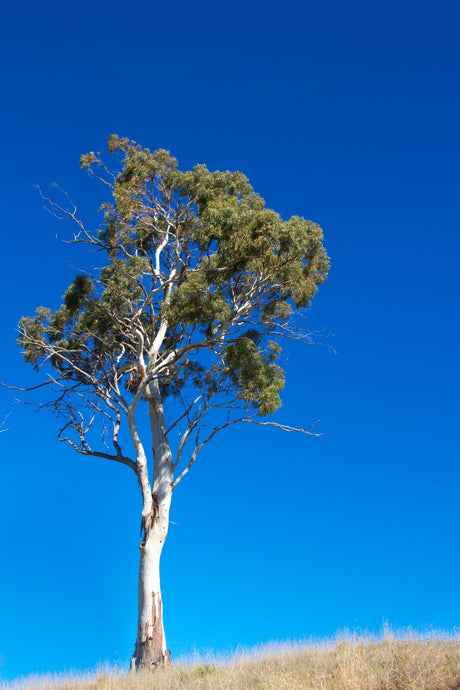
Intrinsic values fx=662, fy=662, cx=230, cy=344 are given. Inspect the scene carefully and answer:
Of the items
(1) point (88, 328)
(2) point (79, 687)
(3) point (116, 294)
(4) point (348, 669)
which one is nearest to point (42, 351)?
(1) point (88, 328)

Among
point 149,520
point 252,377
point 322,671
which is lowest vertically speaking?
point 322,671

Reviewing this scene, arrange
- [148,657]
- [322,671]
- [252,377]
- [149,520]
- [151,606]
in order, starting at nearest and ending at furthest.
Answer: [322,671] < [148,657] < [151,606] < [149,520] < [252,377]

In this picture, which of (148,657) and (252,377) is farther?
(252,377)

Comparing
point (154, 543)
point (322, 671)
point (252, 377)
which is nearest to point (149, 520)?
point (154, 543)

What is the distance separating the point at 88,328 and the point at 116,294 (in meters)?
1.50

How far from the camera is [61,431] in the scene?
52.9 ft

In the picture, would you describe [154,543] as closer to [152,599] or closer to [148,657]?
[152,599]

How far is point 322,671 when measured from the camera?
27.6 ft

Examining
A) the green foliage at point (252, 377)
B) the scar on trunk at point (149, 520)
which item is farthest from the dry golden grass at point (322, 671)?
the green foliage at point (252, 377)

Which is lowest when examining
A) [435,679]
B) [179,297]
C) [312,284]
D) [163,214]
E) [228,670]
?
[435,679]

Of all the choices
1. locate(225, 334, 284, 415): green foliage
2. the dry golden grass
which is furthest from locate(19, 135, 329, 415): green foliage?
the dry golden grass

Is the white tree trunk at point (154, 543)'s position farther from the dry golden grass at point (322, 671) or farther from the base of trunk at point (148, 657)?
the dry golden grass at point (322, 671)

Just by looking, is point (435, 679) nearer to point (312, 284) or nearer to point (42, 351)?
point (312, 284)

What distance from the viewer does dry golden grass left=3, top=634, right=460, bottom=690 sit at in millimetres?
7777
